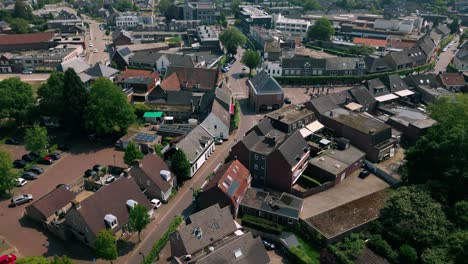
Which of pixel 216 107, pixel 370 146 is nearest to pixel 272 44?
pixel 216 107

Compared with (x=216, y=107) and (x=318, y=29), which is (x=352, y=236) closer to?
(x=216, y=107)

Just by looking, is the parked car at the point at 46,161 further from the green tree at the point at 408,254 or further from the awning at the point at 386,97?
the awning at the point at 386,97

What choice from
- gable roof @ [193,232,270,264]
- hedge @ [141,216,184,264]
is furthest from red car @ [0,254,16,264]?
gable roof @ [193,232,270,264]

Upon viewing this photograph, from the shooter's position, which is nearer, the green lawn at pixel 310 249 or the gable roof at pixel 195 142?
the green lawn at pixel 310 249

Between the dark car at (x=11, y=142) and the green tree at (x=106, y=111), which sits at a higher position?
the green tree at (x=106, y=111)

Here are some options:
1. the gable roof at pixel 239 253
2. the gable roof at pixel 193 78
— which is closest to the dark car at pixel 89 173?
the gable roof at pixel 239 253

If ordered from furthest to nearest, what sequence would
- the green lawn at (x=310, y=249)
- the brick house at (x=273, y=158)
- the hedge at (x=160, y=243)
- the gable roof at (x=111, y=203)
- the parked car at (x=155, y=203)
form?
the brick house at (x=273, y=158), the parked car at (x=155, y=203), the green lawn at (x=310, y=249), the gable roof at (x=111, y=203), the hedge at (x=160, y=243)
